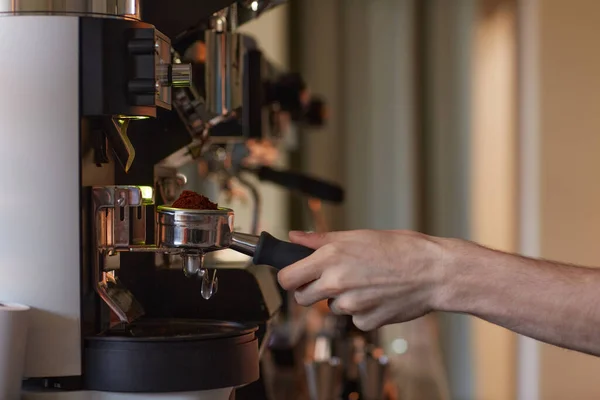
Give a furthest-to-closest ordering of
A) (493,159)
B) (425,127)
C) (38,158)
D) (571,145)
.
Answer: (425,127) < (493,159) < (571,145) < (38,158)

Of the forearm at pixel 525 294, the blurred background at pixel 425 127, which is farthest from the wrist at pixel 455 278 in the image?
the blurred background at pixel 425 127

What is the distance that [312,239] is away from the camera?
0.80 m

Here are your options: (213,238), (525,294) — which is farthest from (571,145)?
(213,238)

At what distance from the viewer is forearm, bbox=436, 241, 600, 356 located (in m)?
0.79

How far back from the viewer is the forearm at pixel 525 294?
2.59 ft

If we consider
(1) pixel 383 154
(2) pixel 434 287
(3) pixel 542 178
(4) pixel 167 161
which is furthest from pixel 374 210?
(2) pixel 434 287

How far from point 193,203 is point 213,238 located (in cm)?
3

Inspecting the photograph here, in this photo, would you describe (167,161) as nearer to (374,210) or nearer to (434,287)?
(434,287)

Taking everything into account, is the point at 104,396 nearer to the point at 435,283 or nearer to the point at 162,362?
the point at 162,362

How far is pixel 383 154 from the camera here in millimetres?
3443

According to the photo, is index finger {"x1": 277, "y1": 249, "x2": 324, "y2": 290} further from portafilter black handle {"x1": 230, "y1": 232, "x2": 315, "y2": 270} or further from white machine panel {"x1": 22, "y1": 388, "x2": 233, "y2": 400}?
white machine panel {"x1": 22, "y1": 388, "x2": 233, "y2": 400}

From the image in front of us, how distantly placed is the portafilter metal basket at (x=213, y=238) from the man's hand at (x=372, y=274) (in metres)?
0.02

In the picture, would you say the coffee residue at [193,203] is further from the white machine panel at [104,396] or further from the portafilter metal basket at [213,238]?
the white machine panel at [104,396]

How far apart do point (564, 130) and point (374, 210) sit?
97 centimetres
